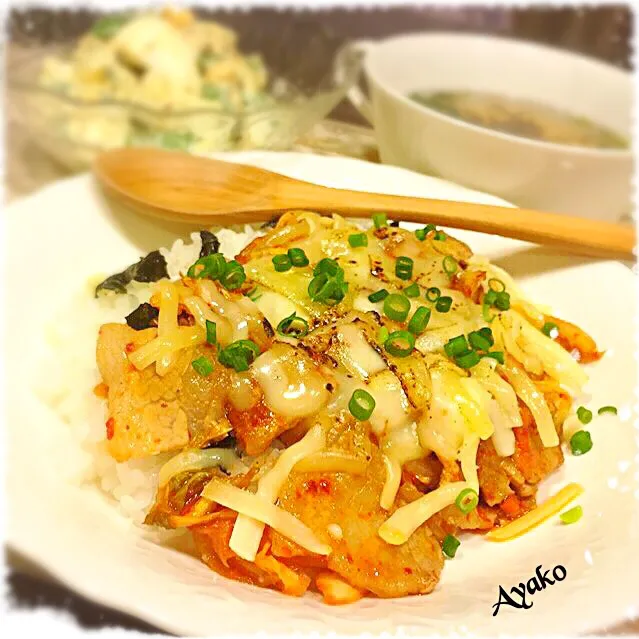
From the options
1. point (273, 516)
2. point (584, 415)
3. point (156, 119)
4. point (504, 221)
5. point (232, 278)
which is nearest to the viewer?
point (273, 516)

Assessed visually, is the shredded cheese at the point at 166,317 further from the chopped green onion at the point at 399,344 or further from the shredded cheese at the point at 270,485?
the chopped green onion at the point at 399,344

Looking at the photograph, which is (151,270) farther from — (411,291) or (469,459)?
(469,459)

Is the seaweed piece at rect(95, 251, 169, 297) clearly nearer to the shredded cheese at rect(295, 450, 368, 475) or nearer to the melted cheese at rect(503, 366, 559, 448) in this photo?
the shredded cheese at rect(295, 450, 368, 475)

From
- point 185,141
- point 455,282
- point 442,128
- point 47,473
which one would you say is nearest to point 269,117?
point 185,141

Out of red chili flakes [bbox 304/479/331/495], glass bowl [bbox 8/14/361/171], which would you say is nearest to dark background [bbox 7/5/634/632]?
glass bowl [bbox 8/14/361/171]

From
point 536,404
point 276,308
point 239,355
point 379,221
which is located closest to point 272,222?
point 379,221

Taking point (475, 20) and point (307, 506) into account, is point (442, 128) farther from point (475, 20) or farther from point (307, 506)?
point (475, 20)
